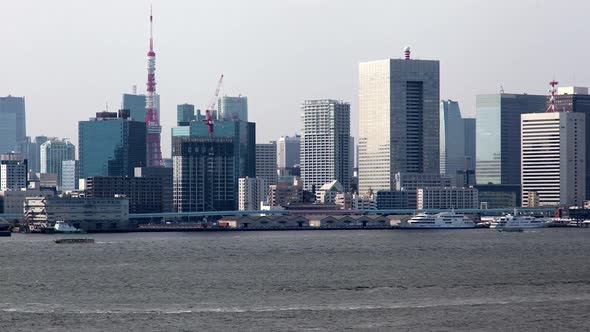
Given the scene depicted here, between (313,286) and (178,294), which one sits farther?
(313,286)

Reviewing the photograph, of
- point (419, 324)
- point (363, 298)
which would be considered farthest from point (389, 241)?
point (419, 324)

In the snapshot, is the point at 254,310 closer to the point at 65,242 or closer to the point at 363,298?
the point at 363,298

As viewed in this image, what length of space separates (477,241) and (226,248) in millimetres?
40430

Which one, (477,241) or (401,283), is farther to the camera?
(477,241)

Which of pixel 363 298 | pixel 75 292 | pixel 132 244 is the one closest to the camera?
pixel 363 298

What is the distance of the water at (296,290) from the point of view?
76.5 m

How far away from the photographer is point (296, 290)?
9500 centimetres

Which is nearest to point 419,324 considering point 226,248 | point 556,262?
point 556,262

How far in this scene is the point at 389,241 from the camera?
7534 inches

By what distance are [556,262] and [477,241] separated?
6027 cm

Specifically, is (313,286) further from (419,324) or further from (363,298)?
(419,324)

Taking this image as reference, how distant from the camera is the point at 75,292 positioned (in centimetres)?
9475

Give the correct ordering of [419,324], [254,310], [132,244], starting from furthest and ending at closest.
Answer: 1. [132,244]
2. [254,310]
3. [419,324]

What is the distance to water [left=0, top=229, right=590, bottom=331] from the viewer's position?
76500 mm
